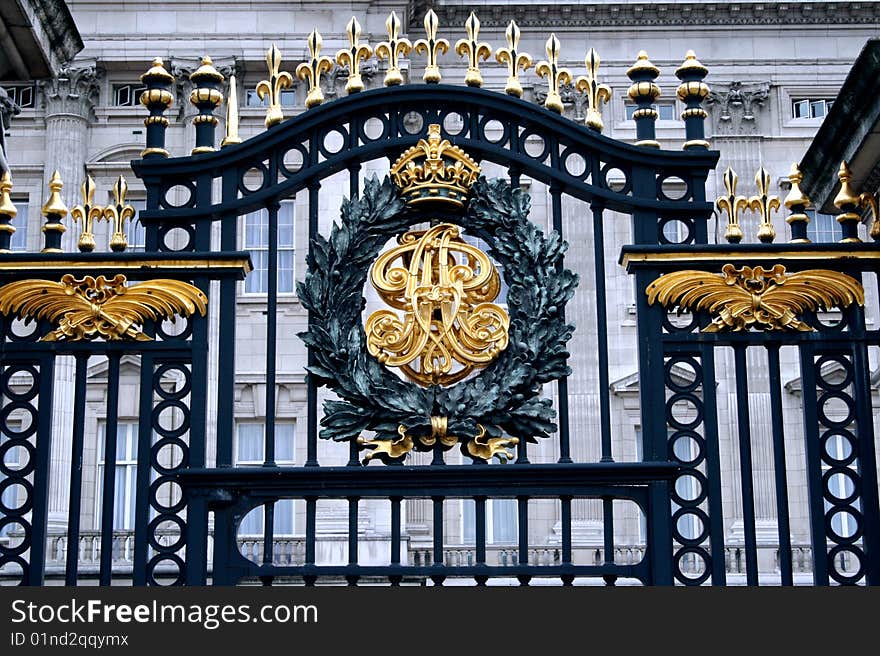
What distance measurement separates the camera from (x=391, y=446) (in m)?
11.0

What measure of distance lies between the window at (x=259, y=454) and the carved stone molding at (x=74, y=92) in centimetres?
595

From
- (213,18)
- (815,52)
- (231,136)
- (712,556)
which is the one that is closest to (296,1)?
(213,18)

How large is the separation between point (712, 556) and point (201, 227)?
3.84 metres

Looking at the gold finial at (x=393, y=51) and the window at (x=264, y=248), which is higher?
the window at (x=264, y=248)

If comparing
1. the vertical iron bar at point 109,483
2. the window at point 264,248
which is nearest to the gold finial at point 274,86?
the vertical iron bar at point 109,483

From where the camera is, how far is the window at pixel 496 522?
2673cm

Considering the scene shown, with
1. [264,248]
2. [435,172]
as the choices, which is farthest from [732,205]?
[264,248]

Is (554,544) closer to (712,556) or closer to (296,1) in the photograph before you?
(296,1)

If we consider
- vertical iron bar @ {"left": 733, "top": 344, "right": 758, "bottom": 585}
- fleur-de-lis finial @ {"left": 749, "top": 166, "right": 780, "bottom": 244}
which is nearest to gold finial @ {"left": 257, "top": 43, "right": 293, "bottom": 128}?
fleur-de-lis finial @ {"left": 749, "top": 166, "right": 780, "bottom": 244}

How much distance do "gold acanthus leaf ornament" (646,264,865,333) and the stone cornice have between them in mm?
17630

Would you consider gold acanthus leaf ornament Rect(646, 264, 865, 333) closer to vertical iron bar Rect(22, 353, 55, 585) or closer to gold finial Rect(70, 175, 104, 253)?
gold finial Rect(70, 175, 104, 253)

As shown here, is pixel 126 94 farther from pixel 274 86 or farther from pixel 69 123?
pixel 274 86

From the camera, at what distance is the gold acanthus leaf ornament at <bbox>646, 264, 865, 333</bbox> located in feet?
36.6

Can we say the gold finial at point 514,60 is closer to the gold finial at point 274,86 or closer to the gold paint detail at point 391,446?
the gold finial at point 274,86
